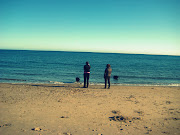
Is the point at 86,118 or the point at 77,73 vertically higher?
the point at 86,118

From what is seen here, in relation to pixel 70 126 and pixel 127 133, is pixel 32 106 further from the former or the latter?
pixel 127 133

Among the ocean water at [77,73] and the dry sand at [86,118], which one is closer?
the dry sand at [86,118]

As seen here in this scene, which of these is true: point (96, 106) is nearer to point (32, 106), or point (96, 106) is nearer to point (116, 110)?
point (116, 110)

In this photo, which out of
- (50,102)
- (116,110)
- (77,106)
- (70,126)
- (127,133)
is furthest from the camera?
(50,102)

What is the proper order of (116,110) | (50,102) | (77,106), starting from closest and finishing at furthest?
(116,110), (77,106), (50,102)

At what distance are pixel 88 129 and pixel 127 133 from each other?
4.51 feet

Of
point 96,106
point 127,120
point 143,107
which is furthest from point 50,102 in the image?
point 143,107

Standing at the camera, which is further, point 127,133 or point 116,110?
point 116,110

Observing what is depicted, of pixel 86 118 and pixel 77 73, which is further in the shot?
pixel 77 73

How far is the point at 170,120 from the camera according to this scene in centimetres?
559

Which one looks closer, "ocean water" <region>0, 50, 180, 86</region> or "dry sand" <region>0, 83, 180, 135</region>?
"dry sand" <region>0, 83, 180, 135</region>

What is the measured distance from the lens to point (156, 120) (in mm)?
5605

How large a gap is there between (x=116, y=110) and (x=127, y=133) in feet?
6.74

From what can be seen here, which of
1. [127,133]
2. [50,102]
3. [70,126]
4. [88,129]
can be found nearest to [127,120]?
[127,133]
